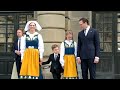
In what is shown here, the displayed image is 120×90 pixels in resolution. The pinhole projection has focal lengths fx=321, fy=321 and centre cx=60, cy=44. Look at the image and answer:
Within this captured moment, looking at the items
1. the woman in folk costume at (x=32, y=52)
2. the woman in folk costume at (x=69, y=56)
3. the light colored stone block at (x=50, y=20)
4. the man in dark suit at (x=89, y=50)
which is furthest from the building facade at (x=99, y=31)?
the man in dark suit at (x=89, y=50)

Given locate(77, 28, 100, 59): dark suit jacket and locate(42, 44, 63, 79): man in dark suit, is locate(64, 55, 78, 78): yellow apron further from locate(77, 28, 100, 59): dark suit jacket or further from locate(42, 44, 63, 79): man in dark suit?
locate(77, 28, 100, 59): dark suit jacket

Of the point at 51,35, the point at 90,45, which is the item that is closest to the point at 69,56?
the point at 90,45

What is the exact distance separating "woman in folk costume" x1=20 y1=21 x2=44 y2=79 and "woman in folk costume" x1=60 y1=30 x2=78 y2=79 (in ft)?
2.11

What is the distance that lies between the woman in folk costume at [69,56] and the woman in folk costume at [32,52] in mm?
643

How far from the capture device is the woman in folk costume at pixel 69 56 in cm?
685

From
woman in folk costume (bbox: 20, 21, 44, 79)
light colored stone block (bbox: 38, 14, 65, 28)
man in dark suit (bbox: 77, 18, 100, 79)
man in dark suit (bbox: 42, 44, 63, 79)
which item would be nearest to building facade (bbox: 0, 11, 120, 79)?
light colored stone block (bbox: 38, 14, 65, 28)

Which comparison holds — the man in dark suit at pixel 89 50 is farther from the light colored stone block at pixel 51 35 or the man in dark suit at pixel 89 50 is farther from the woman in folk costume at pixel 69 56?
the light colored stone block at pixel 51 35

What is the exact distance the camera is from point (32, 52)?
639 cm

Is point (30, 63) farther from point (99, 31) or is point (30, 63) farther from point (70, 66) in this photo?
point (99, 31)

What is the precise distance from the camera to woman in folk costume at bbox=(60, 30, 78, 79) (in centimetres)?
685
